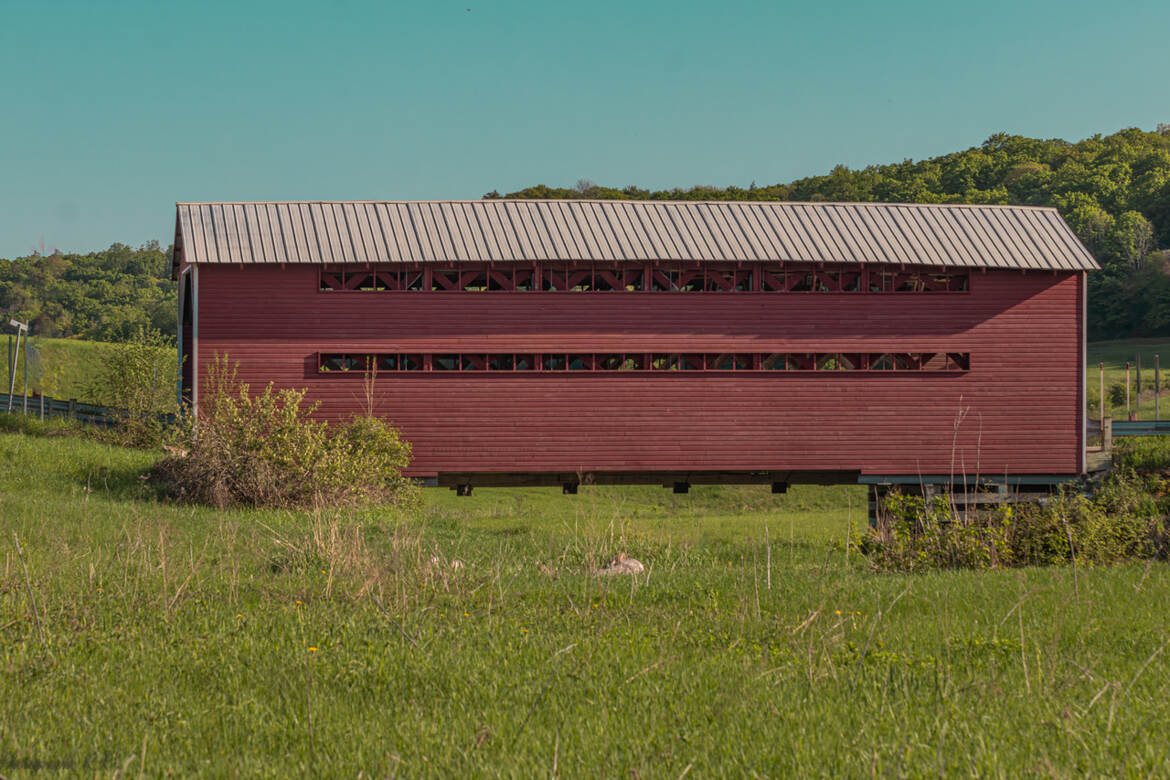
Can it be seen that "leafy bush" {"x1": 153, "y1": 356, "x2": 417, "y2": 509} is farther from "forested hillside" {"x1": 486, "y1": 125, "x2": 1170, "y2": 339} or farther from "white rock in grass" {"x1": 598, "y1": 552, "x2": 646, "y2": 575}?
"forested hillside" {"x1": 486, "y1": 125, "x2": 1170, "y2": 339}

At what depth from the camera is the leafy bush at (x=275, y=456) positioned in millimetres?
16875

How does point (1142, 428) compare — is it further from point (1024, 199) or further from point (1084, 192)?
point (1084, 192)

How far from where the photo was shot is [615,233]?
771 inches

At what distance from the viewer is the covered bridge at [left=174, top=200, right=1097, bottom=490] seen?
60.9 feet

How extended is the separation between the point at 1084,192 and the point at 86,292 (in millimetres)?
74326

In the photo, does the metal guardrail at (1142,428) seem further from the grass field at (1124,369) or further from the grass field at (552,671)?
the grass field at (552,671)

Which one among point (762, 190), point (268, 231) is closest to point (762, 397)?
point (268, 231)

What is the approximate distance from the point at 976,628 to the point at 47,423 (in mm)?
24439

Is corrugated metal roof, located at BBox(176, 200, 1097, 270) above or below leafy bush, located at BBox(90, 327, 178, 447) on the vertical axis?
above

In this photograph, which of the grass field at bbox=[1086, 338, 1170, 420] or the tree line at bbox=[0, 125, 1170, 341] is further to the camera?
the tree line at bbox=[0, 125, 1170, 341]

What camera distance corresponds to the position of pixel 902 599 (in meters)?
8.30

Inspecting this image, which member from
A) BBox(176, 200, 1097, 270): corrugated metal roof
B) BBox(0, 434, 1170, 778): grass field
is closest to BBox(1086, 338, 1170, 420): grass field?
BBox(176, 200, 1097, 270): corrugated metal roof

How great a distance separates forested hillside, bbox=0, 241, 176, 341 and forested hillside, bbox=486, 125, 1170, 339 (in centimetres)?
3088

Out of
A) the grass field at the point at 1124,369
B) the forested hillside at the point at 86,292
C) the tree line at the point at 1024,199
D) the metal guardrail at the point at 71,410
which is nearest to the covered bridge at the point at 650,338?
the metal guardrail at the point at 71,410
